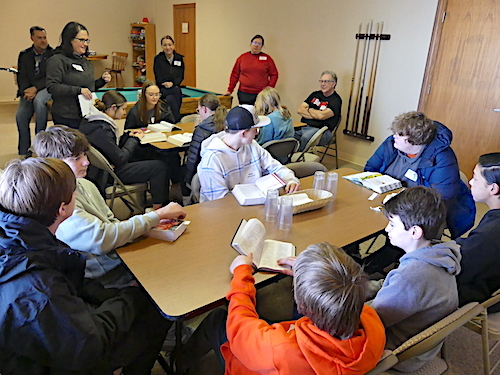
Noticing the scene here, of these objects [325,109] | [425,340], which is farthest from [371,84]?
[425,340]

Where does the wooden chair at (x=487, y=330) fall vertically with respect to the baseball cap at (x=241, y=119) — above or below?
below

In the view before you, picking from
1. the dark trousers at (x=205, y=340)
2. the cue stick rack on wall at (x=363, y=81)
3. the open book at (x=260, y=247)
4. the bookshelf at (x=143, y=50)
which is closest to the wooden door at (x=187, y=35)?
the bookshelf at (x=143, y=50)

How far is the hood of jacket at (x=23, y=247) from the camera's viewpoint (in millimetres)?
1029

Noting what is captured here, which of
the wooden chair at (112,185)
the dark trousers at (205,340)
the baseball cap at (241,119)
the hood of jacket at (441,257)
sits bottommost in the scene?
the dark trousers at (205,340)

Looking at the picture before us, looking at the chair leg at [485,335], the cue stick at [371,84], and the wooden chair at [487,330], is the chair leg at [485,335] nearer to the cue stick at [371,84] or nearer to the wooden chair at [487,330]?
the wooden chair at [487,330]

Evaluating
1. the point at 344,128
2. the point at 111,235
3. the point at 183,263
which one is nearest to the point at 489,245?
the point at 183,263

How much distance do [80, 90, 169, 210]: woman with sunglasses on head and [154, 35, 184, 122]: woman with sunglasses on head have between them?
6.71 ft

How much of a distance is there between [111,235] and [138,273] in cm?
21

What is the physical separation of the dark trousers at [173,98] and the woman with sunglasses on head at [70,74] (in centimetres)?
155

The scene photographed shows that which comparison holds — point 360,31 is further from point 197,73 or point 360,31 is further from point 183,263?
point 183,263

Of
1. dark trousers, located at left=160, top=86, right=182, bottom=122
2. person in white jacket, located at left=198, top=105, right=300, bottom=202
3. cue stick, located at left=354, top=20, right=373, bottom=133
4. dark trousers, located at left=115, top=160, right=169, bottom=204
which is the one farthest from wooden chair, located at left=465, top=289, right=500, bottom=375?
dark trousers, located at left=160, top=86, right=182, bottom=122

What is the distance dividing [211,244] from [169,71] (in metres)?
4.44

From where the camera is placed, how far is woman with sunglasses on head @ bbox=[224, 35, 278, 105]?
5.49 metres

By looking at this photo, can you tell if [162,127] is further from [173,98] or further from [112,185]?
[173,98]
